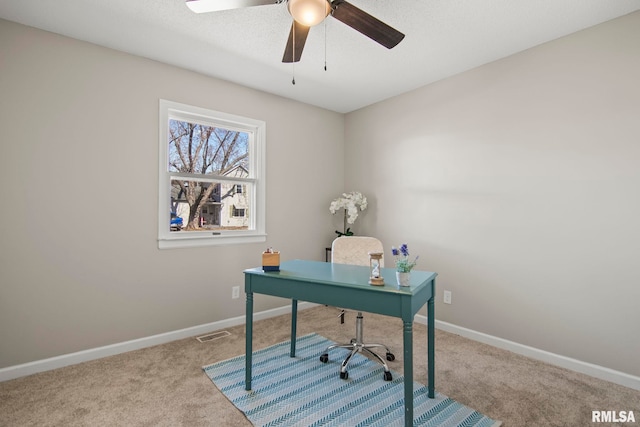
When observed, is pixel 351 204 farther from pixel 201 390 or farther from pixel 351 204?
pixel 201 390

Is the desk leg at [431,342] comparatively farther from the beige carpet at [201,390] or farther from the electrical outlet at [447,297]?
the electrical outlet at [447,297]

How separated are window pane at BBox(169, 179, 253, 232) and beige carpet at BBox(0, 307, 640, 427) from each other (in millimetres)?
1146

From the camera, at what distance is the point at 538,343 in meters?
2.51

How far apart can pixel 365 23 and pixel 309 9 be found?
1.22ft

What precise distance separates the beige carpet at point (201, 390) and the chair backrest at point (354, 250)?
0.81 m

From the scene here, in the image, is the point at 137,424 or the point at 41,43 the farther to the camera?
the point at 41,43

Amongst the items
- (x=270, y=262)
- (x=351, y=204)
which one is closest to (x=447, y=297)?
(x=351, y=204)

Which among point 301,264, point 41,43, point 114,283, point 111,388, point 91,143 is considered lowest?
point 111,388

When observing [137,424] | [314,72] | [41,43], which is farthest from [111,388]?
[314,72]

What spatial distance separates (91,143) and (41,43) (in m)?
0.76

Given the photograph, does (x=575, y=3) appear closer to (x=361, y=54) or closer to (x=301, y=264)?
(x=361, y=54)

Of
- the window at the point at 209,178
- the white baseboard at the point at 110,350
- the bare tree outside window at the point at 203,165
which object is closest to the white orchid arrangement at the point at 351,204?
the window at the point at 209,178

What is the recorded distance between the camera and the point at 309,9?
5.24ft

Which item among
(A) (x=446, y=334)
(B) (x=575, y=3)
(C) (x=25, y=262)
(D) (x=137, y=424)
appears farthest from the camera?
(A) (x=446, y=334)
